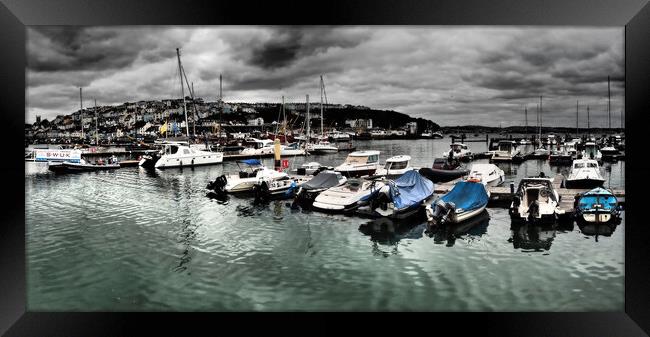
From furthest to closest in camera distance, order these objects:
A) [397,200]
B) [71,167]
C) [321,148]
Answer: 1. [321,148]
2. [71,167]
3. [397,200]

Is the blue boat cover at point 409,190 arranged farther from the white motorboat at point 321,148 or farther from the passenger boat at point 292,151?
the white motorboat at point 321,148

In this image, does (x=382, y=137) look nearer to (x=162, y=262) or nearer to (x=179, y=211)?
(x=179, y=211)

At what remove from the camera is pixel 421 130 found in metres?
61.7

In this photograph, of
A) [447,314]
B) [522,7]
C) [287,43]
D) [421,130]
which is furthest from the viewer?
[421,130]

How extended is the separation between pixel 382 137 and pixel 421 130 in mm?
6941

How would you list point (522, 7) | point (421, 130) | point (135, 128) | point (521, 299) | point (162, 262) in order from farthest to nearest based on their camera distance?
1. point (421, 130)
2. point (135, 128)
3. point (162, 262)
4. point (521, 299)
5. point (522, 7)

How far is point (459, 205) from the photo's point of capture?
41.8 ft

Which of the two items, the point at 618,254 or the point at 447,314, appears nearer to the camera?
the point at 447,314

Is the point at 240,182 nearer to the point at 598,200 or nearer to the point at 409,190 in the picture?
the point at 409,190

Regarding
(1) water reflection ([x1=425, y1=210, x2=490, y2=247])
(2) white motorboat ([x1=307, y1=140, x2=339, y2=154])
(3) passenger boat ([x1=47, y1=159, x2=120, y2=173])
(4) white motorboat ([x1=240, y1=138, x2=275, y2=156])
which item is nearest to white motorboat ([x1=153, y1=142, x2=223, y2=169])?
(3) passenger boat ([x1=47, y1=159, x2=120, y2=173])

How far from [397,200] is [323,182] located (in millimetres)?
4045

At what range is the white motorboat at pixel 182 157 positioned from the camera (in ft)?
97.2

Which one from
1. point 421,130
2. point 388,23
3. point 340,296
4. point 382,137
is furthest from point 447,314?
point 382,137

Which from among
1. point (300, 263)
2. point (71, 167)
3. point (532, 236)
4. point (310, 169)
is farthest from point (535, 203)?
point (71, 167)
